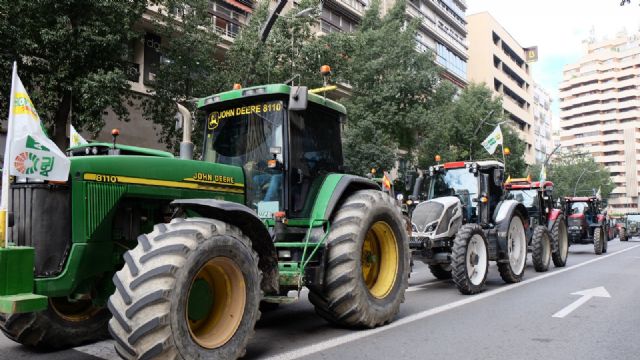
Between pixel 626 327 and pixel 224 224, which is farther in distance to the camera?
pixel 626 327

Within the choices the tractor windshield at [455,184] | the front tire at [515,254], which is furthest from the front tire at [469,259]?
the tractor windshield at [455,184]

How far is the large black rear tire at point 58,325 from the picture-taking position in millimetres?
4730

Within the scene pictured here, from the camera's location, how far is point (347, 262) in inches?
218

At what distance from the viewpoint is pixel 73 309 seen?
5223 mm

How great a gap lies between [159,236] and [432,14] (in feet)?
152

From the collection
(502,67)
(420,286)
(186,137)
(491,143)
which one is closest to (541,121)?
(502,67)

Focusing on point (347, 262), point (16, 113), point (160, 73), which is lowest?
point (347, 262)

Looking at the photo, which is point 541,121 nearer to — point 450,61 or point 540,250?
point 450,61

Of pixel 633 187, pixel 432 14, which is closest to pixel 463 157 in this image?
pixel 432 14

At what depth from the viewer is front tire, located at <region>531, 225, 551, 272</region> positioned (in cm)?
1208

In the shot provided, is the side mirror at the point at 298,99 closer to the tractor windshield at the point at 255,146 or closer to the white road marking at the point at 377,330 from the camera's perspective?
the tractor windshield at the point at 255,146

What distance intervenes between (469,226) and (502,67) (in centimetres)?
6402

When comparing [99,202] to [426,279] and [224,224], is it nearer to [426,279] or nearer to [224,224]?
[224,224]

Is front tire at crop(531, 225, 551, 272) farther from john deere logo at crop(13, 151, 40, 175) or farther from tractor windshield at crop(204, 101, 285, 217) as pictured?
john deere logo at crop(13, 151, 40, 175)
